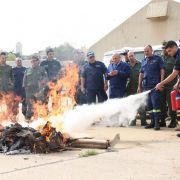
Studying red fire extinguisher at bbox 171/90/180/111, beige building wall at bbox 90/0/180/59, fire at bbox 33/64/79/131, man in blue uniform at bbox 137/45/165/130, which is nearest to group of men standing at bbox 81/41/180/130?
man in blue uniform at bbox 137/45/165/130

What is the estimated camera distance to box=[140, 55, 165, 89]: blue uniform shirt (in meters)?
11.1

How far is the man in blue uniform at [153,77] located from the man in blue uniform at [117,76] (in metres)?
0.71

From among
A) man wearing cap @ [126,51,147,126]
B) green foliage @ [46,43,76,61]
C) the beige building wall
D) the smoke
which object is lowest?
the smoke

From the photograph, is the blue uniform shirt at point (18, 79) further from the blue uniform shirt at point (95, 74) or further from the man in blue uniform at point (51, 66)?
the blue uniform shirt at point (95, 74)

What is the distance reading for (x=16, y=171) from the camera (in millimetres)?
6309

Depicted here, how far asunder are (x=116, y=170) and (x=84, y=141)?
6.92ft

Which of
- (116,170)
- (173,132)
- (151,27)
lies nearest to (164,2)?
(151,27)

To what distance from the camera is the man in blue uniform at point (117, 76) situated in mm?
12016

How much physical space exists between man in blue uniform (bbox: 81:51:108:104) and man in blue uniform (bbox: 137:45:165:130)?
1.39 m

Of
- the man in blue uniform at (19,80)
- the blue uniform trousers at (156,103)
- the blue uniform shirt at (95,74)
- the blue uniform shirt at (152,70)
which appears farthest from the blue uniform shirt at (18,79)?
the blue uniform trousers at (156,103)

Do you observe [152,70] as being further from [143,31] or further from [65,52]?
[143,31]

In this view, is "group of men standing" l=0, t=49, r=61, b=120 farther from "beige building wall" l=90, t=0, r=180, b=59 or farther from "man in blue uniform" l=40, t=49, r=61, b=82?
"beige building wall" l=90, t=0, r=180, b=59

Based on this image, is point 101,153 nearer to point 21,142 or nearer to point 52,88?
point 21,142

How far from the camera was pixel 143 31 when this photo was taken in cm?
3106
